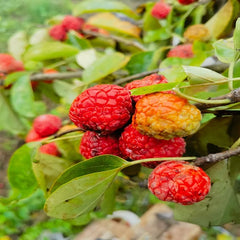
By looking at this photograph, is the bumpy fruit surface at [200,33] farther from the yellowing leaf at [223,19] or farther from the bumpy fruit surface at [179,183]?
the bumpy fruit surface at [179,183]

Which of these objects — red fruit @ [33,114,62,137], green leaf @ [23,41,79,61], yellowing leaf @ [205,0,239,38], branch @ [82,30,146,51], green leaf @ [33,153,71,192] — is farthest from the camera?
branch @ [82,30,146,51]

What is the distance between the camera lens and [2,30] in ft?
8.06

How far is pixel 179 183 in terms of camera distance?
0.50 meters

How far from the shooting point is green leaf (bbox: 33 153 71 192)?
73cm

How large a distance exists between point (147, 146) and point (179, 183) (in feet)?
0.27

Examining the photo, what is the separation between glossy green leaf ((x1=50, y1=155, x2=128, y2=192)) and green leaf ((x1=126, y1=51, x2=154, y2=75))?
0.54 metres

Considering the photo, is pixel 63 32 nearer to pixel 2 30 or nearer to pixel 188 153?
pixel 188 153

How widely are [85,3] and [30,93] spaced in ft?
1.55

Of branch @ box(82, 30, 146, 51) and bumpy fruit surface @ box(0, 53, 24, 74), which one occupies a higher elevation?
branch @ box(82, 30, 146, 51)

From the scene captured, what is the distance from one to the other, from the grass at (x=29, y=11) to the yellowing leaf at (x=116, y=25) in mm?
1807

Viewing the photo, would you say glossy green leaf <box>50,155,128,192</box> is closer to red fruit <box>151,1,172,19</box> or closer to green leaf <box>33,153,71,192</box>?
green leaf <box>33,153,71,192</box>

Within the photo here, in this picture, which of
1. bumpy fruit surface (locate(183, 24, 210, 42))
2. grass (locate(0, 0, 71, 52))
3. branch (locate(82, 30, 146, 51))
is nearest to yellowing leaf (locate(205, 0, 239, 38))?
bumpy fruit surface (locate(183, 24, 210, 42))

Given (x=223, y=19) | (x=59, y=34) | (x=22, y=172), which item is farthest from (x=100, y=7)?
(x=22, y=172)

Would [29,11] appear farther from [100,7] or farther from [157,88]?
[157,88]
